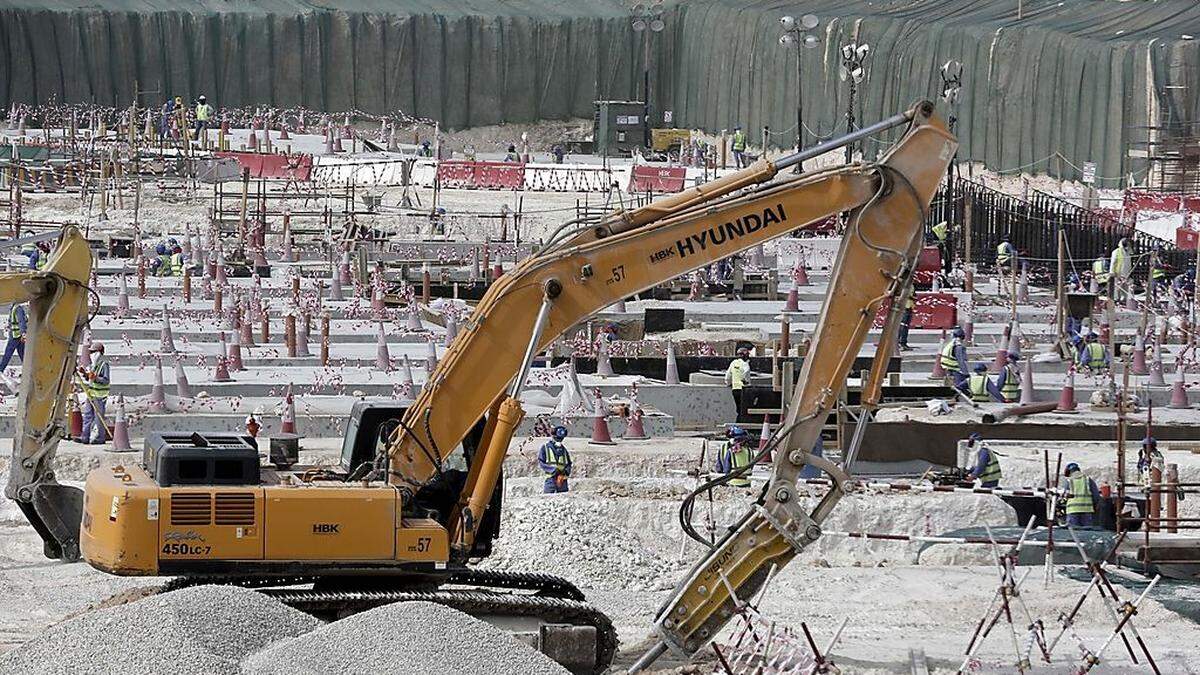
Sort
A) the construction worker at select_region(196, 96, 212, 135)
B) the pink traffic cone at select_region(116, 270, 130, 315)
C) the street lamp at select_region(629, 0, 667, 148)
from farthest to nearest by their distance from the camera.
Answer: the street lamp at select_region(629, 0, 667, 148)
the construction worker at select_region(196, 96, 212, 135)
the pink traffic cone at select_region(116, 270, 130, 315)

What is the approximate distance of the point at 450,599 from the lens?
53.7 ft

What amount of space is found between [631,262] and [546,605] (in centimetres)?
254

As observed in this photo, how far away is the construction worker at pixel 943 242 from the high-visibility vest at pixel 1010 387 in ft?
41.0

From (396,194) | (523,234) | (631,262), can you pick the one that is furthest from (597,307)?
(396,194)

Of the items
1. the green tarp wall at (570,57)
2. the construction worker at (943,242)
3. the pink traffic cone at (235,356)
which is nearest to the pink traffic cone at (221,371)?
the pink traffic cone at (235,356)

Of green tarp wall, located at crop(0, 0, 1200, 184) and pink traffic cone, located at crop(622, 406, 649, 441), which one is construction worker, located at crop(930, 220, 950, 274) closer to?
green tarp wall, located at crop(0, 0, 1200, 184)

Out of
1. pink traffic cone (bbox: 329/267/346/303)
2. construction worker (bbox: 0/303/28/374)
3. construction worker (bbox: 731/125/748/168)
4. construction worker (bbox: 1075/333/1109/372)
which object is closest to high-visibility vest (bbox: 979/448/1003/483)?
construction worker (bbox: 1075/333/1109/372)

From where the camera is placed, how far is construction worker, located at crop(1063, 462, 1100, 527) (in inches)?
894

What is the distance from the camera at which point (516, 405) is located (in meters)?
15.9

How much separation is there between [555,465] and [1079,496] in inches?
213

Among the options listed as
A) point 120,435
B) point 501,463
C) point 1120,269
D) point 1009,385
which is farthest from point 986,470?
point 1120,269

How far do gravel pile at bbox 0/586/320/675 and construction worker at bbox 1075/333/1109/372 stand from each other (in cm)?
1989

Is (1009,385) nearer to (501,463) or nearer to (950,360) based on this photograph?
(950,360)

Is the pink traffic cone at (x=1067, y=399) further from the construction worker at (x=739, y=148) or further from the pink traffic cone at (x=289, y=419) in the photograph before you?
the construction worker at (x=739, y=148)
